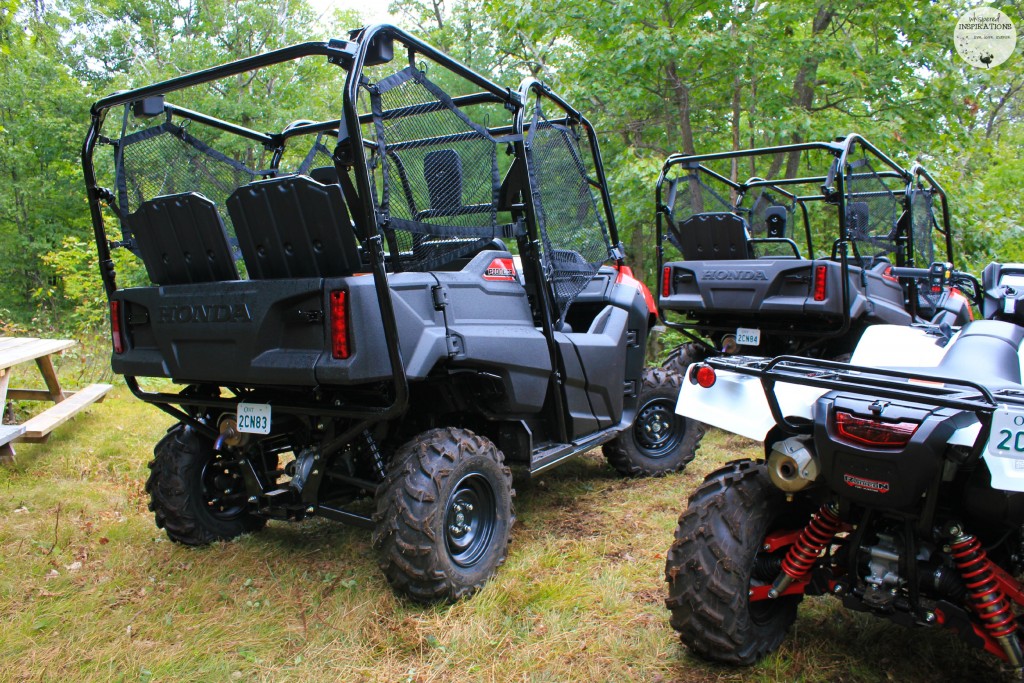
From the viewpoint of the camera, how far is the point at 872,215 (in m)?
6.68

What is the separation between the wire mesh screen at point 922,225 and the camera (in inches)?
273

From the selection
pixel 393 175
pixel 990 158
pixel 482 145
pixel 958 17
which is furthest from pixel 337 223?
pixel 990 158

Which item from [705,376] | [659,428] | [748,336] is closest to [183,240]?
[705,376]

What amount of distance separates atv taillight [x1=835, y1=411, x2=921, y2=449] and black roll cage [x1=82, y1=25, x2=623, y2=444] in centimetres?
159

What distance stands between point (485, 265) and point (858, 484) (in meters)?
2.08

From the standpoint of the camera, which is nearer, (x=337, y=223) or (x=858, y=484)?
(x=858, y=484)

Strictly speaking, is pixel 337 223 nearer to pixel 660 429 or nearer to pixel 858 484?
pixel 858 484

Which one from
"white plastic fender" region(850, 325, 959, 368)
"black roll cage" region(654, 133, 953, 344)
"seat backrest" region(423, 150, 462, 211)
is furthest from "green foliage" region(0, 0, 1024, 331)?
"white plastic fender" region(850, 325, 959, 368)

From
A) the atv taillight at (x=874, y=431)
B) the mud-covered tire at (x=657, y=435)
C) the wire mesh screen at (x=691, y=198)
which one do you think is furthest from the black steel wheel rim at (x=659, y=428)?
the atv taillight at (x=874, y=431)

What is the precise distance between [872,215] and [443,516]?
16.9ft

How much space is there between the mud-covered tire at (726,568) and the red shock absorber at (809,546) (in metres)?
0.09

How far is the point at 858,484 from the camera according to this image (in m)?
2.18

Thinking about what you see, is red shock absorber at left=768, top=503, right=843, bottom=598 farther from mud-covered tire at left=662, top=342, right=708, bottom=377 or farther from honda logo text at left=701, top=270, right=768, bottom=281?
mud-covered tire at left=662, top=342, right=708, bottom=377

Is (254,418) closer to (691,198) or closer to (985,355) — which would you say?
(985,355)
